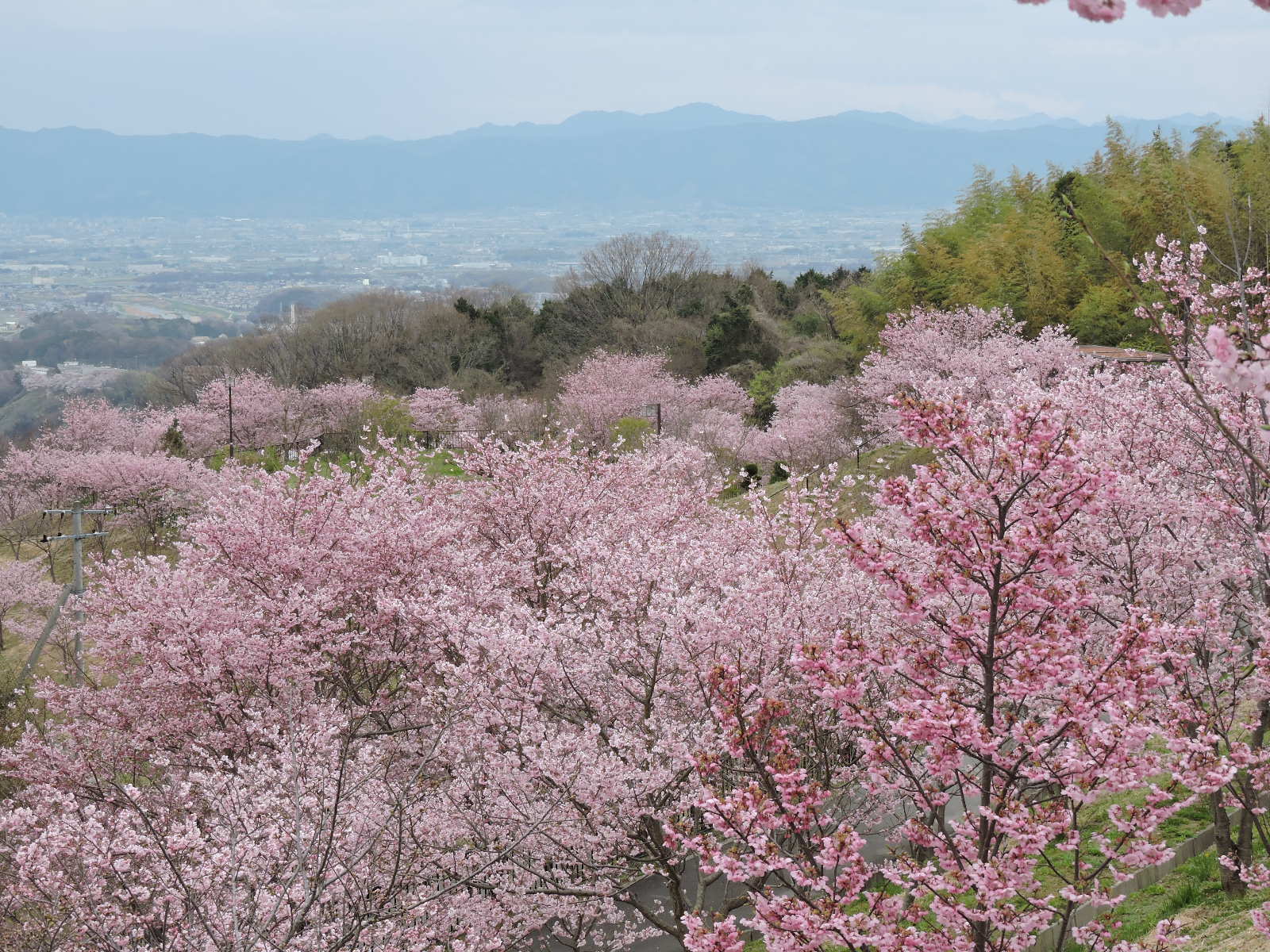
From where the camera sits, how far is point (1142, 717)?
3.97 m

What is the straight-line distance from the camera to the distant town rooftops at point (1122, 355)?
56.5 feet

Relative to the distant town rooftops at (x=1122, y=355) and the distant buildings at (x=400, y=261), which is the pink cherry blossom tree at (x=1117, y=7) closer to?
the distant town rooftops at (x=1122, y=355)

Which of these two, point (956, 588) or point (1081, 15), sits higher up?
point (1081, 15)

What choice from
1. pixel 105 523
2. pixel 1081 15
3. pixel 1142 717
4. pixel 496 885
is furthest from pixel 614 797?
pixel 105 523

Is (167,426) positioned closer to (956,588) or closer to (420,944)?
(420,944)

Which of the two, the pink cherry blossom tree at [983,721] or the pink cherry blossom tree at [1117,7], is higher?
the pink cherry blossom tree at [1117,7]

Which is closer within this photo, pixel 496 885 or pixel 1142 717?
pixel 1142 717

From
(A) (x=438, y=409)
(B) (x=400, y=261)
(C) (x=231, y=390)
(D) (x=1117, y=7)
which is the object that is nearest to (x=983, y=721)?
(D) (x=1117, y=7)

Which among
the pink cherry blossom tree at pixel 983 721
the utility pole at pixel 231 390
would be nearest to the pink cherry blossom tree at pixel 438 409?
the utility pole at pixel 231 390

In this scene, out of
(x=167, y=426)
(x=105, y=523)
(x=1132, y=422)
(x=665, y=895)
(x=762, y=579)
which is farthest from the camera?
(x=167, y=426)

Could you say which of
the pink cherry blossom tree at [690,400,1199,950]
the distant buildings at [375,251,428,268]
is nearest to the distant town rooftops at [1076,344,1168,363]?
the pink cherry blossom tree at [690,400,1199,950]

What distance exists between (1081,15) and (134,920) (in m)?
7.35

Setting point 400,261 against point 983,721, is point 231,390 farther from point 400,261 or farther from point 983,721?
point 400,261

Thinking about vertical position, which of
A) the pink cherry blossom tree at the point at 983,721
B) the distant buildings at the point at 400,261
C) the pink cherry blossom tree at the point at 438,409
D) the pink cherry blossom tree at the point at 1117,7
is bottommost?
the pink cherry blossom tree at the point at 438,409
